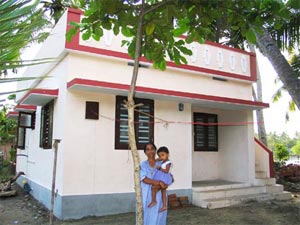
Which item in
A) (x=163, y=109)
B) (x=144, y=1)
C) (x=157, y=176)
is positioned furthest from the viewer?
(x=163, y=109)

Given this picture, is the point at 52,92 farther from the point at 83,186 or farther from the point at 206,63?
the point at 206,63

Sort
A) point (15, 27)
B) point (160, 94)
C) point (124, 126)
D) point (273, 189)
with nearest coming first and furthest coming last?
1. point (15, 27)
2. point (160, 94)
3. point (124, 126)
4. point (273, 189)

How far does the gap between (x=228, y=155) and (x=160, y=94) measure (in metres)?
3.96

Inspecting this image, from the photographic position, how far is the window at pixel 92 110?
7.24 meters

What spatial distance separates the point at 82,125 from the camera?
7.17 metres

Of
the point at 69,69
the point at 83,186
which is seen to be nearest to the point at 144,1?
the point at 69,69

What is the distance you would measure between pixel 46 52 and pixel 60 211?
15.4 feet

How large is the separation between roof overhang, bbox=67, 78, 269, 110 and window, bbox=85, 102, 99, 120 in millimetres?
370

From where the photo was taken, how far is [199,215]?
7230mm

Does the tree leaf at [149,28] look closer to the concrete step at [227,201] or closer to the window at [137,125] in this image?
the window at [137,125]

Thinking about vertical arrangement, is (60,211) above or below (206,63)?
below

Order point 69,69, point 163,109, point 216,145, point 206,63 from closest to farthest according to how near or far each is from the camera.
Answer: point 69,69 → point 163,109 → point 206,63 → point 216,145

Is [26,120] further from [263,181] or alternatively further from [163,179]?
[263,181]

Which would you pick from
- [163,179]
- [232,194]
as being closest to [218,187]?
[232,194]
